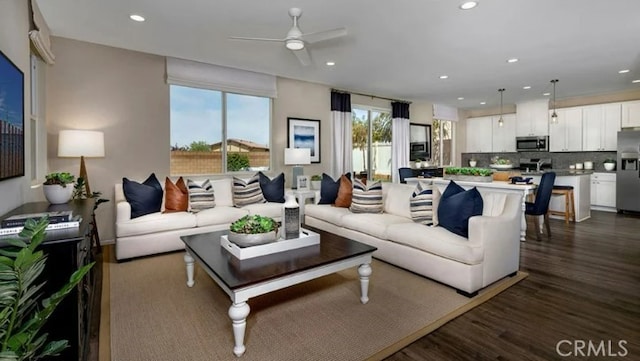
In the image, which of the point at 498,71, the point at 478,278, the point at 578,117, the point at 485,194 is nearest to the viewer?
the point at 478,278

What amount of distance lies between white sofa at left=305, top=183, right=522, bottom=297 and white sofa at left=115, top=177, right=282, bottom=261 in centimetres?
174

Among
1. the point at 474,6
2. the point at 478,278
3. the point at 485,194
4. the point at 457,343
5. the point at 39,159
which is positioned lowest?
the point at 457,343

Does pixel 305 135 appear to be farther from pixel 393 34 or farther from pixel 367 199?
pixel 393 34

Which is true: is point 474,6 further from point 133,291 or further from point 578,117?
point 578,117

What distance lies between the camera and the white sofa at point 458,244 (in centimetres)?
284

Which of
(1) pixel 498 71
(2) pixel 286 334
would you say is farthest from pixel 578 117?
(2) pixel 286 334

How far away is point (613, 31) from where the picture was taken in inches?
149

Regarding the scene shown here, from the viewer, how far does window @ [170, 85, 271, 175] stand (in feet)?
16.8

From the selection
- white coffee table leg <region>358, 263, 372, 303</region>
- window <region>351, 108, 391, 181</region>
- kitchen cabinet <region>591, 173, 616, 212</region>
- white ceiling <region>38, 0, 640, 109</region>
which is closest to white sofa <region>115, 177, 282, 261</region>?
white ceiling <region>38, 0, 640, 109</region>

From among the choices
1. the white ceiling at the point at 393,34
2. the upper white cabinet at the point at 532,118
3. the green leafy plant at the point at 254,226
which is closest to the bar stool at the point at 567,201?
the white ceiling at the point at 393,34

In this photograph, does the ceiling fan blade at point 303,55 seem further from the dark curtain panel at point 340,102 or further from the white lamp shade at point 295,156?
the dark curtain panel at point 340,102

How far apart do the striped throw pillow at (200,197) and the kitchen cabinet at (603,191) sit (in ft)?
26.0

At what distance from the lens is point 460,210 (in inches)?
122

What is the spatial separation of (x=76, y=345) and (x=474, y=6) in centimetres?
398
